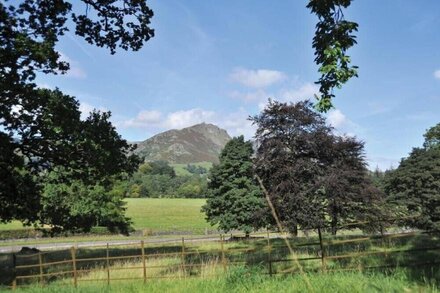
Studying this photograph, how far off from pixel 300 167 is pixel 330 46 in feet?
46.1

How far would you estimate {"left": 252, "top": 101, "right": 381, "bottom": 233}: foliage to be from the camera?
18.8 meters

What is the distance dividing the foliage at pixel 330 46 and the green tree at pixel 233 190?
3761 cm

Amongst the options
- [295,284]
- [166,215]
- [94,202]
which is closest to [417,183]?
[94,202]

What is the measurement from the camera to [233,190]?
45.1 metres

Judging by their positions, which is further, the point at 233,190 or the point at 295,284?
the point at 233,190

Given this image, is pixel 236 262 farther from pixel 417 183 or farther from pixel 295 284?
pixel 417 183

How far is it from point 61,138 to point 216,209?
94.3 ft

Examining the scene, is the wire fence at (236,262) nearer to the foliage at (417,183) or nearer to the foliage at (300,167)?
the foliage at (300,167)

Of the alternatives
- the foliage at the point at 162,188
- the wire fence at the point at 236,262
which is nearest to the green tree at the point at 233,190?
the wire fence at the point at 236,262

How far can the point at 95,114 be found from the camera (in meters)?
20.7

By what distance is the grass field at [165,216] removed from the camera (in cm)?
7809

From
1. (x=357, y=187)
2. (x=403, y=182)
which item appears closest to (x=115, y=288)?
(x=357, y=187)

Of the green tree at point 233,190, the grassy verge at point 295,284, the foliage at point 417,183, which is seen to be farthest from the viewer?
the foliage at point 417,183

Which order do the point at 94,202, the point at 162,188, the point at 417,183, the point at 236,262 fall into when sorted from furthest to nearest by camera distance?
the point at 162,188, the point at 94,202, the point at 417,183, the point at 236,262
